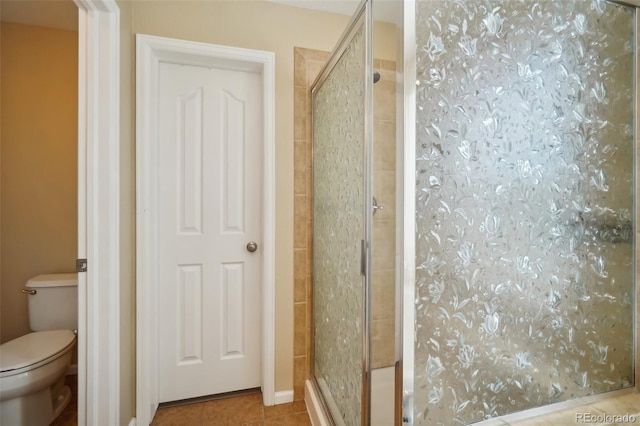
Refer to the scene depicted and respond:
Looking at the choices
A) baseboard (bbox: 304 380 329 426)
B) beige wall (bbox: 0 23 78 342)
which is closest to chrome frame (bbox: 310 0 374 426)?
baseboard (bbox: 304 380 329 426)

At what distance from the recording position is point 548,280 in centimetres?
95

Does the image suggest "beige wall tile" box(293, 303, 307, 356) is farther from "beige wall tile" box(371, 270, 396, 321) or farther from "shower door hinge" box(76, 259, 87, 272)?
"shower door hinge" box(76, 259, 87, 272)

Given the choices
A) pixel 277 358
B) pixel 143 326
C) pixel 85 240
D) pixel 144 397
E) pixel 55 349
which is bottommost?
pixel 144 397

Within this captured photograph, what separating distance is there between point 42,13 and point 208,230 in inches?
67.7

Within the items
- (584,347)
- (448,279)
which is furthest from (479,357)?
(584,347)

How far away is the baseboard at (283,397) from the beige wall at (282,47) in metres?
0.03

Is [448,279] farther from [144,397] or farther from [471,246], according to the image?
[144,397]

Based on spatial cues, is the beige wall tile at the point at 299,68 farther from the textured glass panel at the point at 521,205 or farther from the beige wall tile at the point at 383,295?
the beige wall tile at the point at 383,295

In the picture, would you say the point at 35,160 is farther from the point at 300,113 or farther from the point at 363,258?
the point at 363,258

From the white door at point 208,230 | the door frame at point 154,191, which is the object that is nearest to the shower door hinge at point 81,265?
the door frame at point 154,191

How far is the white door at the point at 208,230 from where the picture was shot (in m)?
1.69

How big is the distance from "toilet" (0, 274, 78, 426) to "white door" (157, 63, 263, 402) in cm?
51

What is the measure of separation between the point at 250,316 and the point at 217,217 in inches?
26.4

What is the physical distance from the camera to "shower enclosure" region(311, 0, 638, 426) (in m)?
0.80
